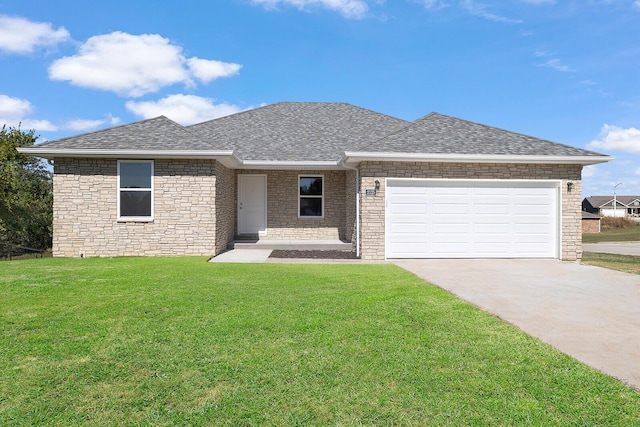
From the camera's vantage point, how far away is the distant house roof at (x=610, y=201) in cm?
7606

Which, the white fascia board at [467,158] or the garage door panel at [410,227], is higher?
the white fascia board at [467,158]

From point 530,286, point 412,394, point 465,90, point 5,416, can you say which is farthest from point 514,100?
point 5,416

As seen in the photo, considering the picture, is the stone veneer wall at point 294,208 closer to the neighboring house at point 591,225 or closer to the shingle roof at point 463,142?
the shingle roof at point 463,142

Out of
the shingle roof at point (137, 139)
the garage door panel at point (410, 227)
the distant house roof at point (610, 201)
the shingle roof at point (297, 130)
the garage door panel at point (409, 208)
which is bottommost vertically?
the garage door panel at point (410, 227)

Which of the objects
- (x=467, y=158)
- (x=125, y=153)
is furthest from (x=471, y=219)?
(x=125, y=153)

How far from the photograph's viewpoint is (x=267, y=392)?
3.30 m

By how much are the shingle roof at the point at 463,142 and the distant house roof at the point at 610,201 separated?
75483 millimetres

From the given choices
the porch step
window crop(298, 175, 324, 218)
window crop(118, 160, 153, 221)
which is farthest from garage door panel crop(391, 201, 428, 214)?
window crop(118, 160, 153, 221)

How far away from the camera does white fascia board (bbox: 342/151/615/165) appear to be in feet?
37.7

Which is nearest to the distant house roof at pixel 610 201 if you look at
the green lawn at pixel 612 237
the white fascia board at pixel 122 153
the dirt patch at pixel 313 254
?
the green lawn at pixel 612 237

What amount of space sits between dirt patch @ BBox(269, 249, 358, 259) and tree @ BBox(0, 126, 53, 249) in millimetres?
18496

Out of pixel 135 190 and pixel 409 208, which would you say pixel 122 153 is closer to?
pixel 135 190

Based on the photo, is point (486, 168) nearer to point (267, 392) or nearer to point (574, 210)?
point (574, 210)

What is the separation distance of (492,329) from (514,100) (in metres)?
15.2
